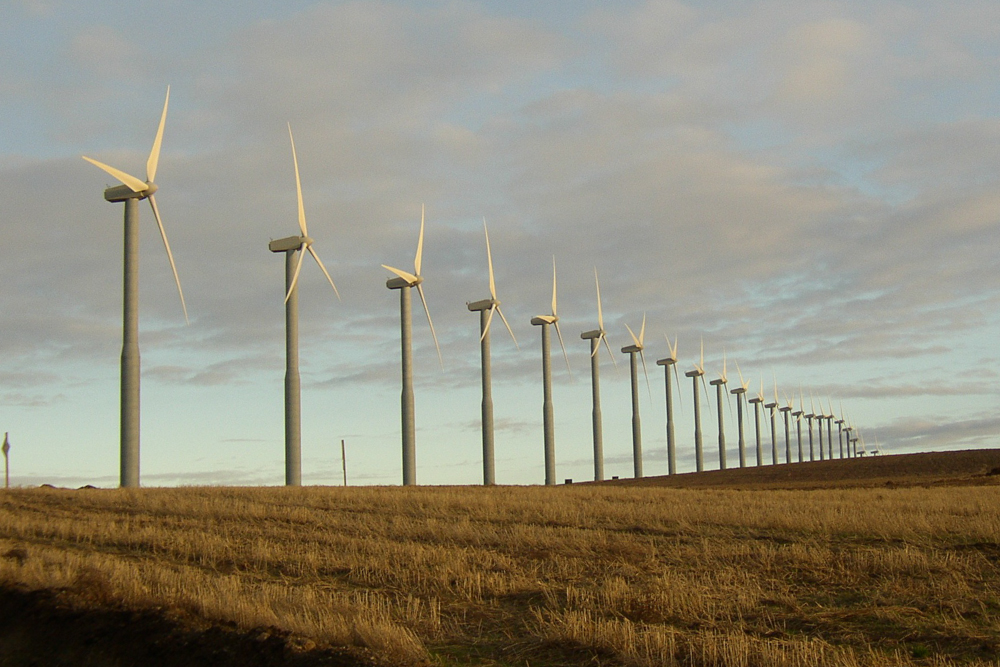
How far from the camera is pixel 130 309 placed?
2318 inches

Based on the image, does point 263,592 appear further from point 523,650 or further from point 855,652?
point 855,652

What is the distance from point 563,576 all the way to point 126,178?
50.9 metres

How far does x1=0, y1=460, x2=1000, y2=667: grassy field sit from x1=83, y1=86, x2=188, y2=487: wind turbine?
67.6 feet

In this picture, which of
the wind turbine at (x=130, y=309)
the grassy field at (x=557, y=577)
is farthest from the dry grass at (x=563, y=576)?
the wind turbine at (x=130, y=309)

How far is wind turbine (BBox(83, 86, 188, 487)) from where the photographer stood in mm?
57094

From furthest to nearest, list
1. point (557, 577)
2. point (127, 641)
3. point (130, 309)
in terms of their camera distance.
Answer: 1. point (130, 309)
2. point (557, 577)
3. point (127, 641)

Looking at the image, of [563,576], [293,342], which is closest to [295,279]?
[293,342]

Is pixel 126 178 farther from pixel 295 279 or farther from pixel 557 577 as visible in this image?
pixel 557 577

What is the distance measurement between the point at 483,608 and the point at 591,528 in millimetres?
12583

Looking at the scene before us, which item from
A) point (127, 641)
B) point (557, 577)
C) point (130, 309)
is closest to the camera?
point (127, 641)

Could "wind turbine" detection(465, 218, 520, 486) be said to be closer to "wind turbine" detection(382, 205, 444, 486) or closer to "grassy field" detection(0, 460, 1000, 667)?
"wind turbine" detection(382, 205, 444, 486)

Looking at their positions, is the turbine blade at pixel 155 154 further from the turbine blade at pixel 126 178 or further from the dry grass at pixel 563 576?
the dry grass at pixel 563 576

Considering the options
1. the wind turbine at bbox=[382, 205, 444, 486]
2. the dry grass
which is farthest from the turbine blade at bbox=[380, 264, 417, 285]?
the dry grass

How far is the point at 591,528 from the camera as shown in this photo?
99.2 feet
